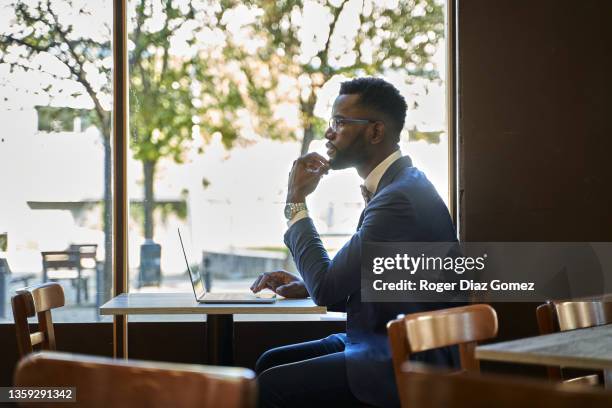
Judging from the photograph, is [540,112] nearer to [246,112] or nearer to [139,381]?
[246,112]

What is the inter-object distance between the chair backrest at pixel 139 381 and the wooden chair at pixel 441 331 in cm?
76

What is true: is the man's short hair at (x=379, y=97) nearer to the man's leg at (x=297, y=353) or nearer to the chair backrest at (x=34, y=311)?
the man's leg at (x=297, y=353)

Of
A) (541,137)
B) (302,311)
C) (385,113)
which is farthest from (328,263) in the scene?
(541,137)

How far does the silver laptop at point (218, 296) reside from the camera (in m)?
2.66

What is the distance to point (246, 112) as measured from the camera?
4.31m

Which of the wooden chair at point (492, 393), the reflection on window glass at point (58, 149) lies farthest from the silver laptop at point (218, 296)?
the wooden chair at point (492, 393)

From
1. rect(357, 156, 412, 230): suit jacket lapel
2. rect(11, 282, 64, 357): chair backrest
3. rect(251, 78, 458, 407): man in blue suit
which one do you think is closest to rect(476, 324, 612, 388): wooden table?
rect(251, 78, 458, 407): man in blue suit

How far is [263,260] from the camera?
4.35 m

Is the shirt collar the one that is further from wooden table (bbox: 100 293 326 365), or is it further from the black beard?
wooden table (bbox: 100 293 326 365)

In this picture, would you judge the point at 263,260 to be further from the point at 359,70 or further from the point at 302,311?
the point at 302,311

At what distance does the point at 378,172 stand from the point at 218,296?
2.34 feet

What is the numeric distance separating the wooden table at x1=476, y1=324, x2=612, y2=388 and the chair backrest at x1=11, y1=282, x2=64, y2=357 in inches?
51.0

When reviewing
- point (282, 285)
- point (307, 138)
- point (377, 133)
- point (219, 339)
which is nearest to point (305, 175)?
point (377, 133)

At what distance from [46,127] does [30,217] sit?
19.0 inches
